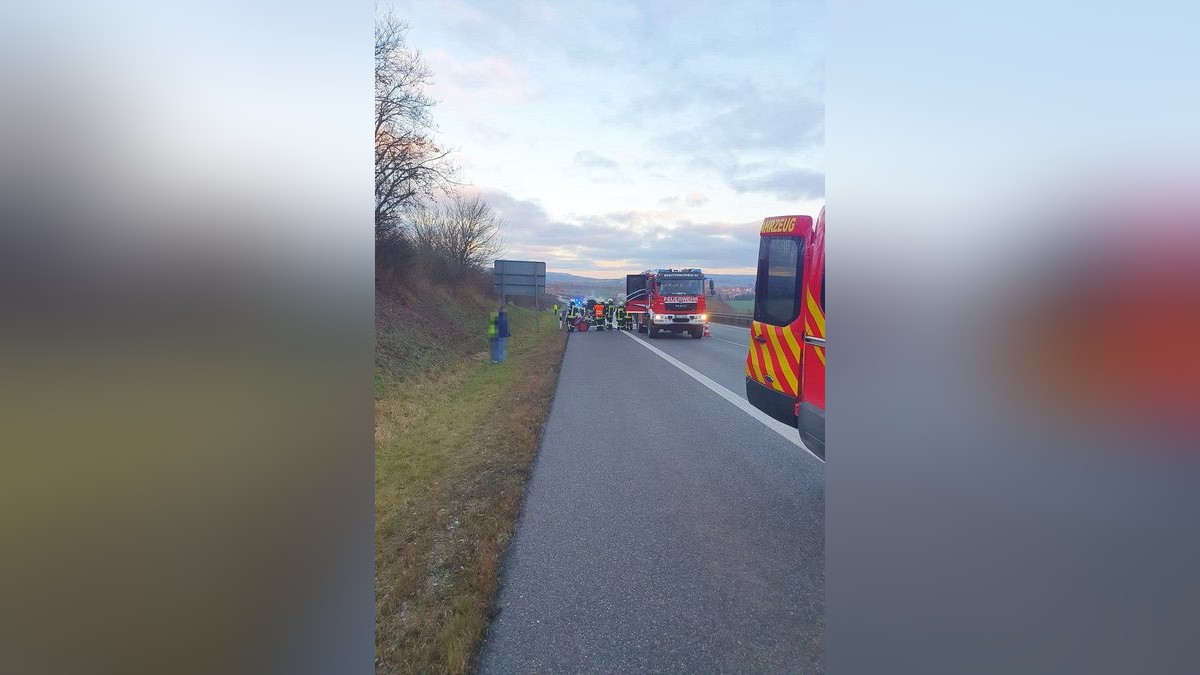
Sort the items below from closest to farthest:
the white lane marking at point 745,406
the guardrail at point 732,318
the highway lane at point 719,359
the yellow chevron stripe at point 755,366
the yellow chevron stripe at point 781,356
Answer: the yellow chevron stripe at point 781,356, the yellow chevron stripe at point 755,366, the white lane marking at point 745,406, the highway lane at point 719,359, the guardrail at point 732,318

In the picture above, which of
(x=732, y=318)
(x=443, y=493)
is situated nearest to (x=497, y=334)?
(x=443, y=493)

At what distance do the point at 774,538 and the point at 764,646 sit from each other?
1.02 m

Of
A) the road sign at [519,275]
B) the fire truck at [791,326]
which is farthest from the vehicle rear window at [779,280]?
the road sign at [519,275]

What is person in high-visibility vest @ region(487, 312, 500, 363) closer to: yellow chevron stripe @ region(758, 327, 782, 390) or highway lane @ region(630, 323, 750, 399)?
highway lane @ region(630, 323, 750, 399)

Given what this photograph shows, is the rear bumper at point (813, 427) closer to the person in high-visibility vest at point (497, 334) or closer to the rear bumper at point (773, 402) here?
the rear bumper at point (773, 402)

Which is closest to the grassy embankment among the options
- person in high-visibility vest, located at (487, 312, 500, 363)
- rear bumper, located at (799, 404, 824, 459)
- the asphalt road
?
the asphalt road

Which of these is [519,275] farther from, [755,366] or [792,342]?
[792,342]

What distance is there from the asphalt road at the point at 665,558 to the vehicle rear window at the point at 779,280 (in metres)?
1.35

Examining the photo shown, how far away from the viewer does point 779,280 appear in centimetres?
332

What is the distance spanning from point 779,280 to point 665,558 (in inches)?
77.8

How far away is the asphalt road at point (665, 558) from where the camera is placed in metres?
1.95
